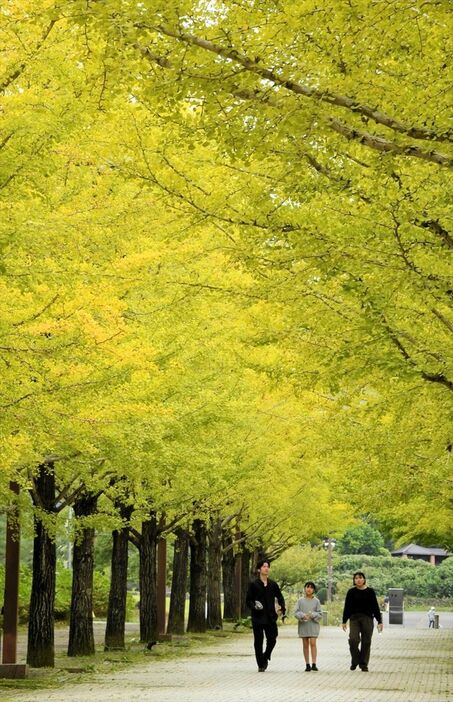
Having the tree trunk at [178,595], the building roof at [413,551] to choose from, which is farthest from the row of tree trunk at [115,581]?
the building roof at [413,551]

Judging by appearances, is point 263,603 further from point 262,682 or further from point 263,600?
point 262,682

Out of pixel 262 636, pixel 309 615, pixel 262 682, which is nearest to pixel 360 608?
pixel 309 615

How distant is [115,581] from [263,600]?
25.1ft

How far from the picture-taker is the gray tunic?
19.0 meters

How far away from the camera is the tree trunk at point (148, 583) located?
1062 inches

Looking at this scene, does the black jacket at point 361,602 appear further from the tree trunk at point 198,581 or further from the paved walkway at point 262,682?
the tree trunk at point 198,581

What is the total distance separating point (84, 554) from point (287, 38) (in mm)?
15933

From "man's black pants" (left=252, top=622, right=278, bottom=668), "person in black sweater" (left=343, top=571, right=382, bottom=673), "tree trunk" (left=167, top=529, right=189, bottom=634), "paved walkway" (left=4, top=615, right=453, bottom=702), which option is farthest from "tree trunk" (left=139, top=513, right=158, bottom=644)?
"person in black sweater" (left=343, top=571, right=382, bottom=673)

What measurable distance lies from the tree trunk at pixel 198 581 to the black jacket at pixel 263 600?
52.8 feet

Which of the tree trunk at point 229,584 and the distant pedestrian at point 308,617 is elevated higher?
the tree trunk at point 229,584

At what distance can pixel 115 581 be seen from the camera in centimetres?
2503

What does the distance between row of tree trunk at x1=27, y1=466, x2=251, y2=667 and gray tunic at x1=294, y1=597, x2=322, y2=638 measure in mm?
3980

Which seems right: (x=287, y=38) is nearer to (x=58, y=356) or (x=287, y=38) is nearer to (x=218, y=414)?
(x=58, y=356)

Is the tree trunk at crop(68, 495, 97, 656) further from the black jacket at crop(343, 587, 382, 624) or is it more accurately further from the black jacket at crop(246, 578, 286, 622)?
the black jacket at crop(343, 587, 382, 624)
